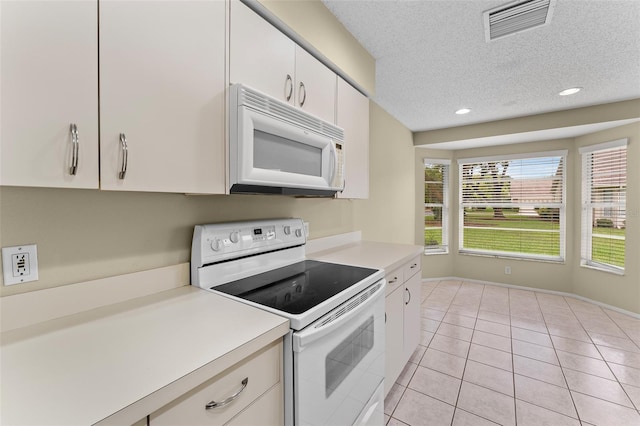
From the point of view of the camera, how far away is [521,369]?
2230 millimetres

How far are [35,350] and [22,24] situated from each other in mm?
818

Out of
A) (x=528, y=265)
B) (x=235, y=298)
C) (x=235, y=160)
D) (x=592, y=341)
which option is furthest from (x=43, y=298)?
(x=528, y=265)

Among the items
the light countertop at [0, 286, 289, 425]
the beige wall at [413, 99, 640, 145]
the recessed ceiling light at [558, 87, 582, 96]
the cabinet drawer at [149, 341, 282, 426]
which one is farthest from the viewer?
the beige wall at [413, 99, 640, 145]

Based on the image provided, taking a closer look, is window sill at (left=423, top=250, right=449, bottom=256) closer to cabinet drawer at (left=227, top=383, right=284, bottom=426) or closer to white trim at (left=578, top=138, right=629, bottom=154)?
white trim at (left=578, top=138, right=629, bottom=154)

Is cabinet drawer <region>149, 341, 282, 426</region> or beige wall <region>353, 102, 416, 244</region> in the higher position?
beige wall <region>353, 102, 416, 244</region>

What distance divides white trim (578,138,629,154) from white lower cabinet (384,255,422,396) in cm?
307

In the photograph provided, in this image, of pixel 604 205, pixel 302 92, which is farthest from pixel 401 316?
pixel 604 205

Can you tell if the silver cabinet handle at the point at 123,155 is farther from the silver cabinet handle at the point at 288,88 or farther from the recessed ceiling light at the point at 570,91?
the recessed ceiling light at the point at 570,91

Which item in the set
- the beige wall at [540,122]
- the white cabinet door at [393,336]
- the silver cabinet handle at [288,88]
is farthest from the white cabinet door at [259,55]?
the beige wall at [540,122]

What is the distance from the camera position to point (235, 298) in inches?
44.2

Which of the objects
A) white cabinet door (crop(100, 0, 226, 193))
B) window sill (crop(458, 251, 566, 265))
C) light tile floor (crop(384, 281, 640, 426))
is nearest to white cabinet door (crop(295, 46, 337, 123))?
white cabinet door (crop(100, 0, 226, 193))

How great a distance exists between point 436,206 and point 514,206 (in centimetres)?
111

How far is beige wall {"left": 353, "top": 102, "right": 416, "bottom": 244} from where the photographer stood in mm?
3094

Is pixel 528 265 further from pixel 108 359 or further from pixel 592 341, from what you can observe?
pixel 108 359
